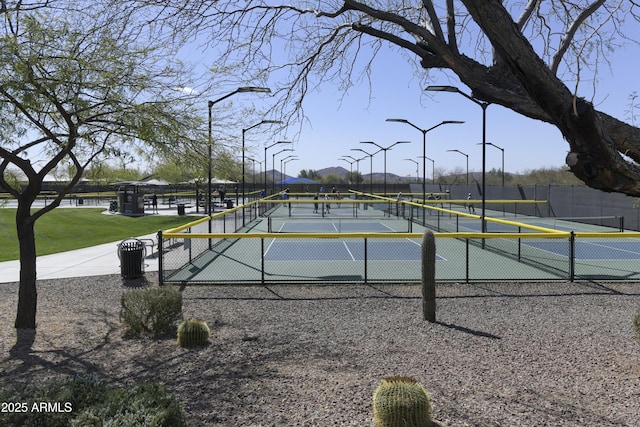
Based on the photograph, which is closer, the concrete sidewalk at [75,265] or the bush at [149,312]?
the bush at [149,312]

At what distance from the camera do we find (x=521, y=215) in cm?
3875

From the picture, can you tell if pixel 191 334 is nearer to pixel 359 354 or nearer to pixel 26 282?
pixel 359 354

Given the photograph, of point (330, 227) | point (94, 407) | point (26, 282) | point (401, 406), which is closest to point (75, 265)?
point (26, 282)

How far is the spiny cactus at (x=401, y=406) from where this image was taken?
4.73m

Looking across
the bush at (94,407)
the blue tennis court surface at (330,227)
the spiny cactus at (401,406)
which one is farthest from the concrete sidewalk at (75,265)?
the spiny cactus at (401,406)

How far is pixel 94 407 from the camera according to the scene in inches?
Answer: 159

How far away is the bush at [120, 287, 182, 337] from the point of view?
798 centimetres

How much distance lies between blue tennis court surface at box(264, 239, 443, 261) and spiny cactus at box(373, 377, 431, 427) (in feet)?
39.2

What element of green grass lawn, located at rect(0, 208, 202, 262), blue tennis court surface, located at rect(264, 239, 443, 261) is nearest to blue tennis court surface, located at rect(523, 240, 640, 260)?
blue tennis court surface, located at rect(264, 239, 443, 261)

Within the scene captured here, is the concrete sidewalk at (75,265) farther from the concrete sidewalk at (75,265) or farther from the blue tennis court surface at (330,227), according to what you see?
the blue tennis court surface at (330,227)

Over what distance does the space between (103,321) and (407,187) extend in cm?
8147

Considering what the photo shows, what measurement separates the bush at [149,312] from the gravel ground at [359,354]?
340 millimetres

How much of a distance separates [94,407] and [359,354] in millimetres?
3887

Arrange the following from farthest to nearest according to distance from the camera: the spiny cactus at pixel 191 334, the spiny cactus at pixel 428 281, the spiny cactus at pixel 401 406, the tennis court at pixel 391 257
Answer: the tennis court at pixel 391 257 → the spiny cactus at pixel 428 281 → the spiny cactus at pixel 191 334 → the spiny cactus at pixel 401 406
